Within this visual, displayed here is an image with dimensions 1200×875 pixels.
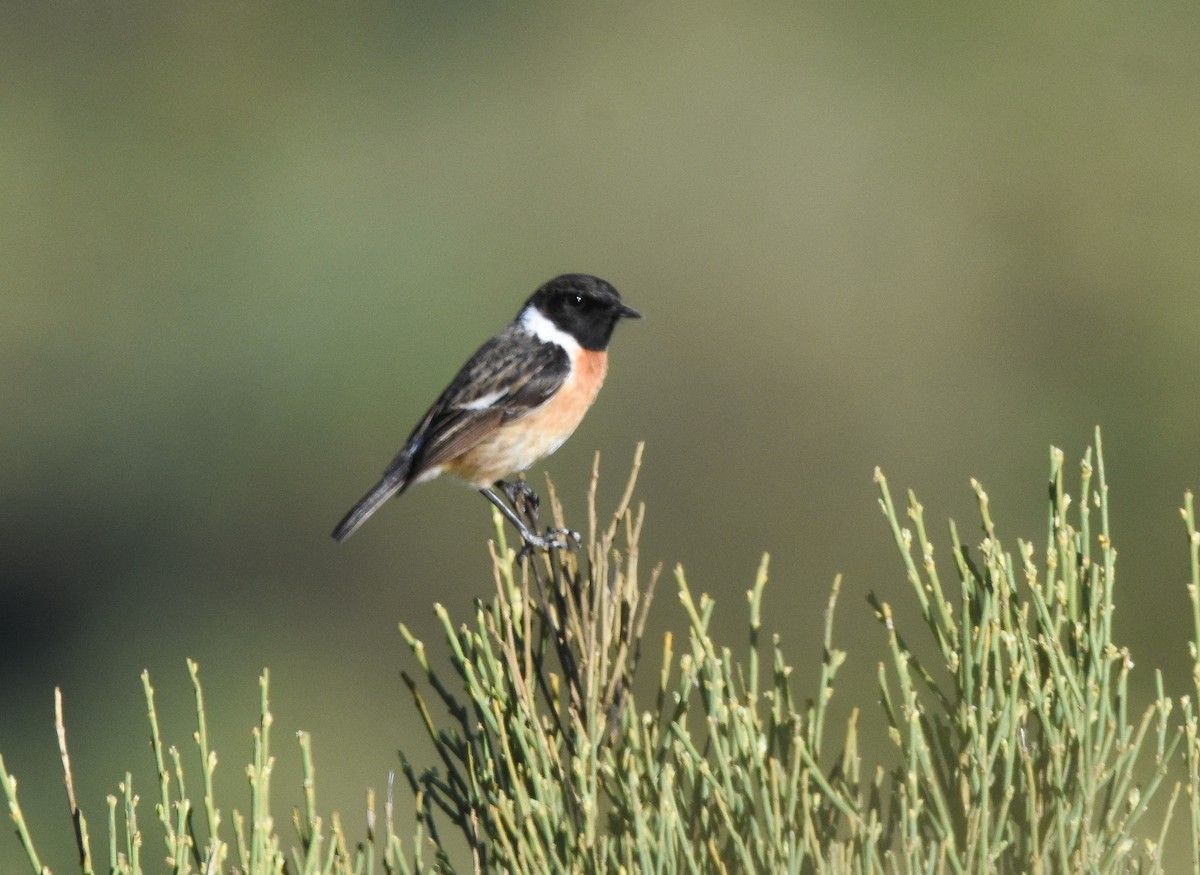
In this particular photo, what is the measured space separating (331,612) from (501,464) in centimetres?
994

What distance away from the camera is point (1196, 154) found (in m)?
15.8

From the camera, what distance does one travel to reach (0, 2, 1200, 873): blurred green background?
40.7ft

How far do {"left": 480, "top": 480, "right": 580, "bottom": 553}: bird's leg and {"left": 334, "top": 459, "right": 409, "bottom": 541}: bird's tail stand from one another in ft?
1.44

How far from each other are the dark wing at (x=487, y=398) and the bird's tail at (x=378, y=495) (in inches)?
2.2

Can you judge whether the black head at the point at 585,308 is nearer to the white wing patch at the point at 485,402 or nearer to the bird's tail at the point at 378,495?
the white wing patch at the point at 485,402

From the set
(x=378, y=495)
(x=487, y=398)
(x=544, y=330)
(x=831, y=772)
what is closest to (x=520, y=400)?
(x=487, y=398)

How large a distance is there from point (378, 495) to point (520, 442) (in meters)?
0.57

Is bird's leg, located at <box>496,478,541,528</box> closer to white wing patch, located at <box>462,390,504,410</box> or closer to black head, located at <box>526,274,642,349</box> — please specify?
white wing patch, located at <box>462,390,504,410</box>

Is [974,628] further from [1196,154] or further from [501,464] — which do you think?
[1196,154]

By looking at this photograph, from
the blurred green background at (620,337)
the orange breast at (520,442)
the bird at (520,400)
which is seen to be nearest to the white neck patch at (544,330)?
the bird at (520,400)

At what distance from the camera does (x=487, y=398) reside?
5.21m

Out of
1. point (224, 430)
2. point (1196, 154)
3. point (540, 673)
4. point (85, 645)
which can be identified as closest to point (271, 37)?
Answer: point (224, 430)

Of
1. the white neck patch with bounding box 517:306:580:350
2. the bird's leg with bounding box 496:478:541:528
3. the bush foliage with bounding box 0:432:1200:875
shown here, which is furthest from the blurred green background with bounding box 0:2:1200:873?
the bush foliage with bounding box 0:432:1200:875

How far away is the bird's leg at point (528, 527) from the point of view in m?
2.70
